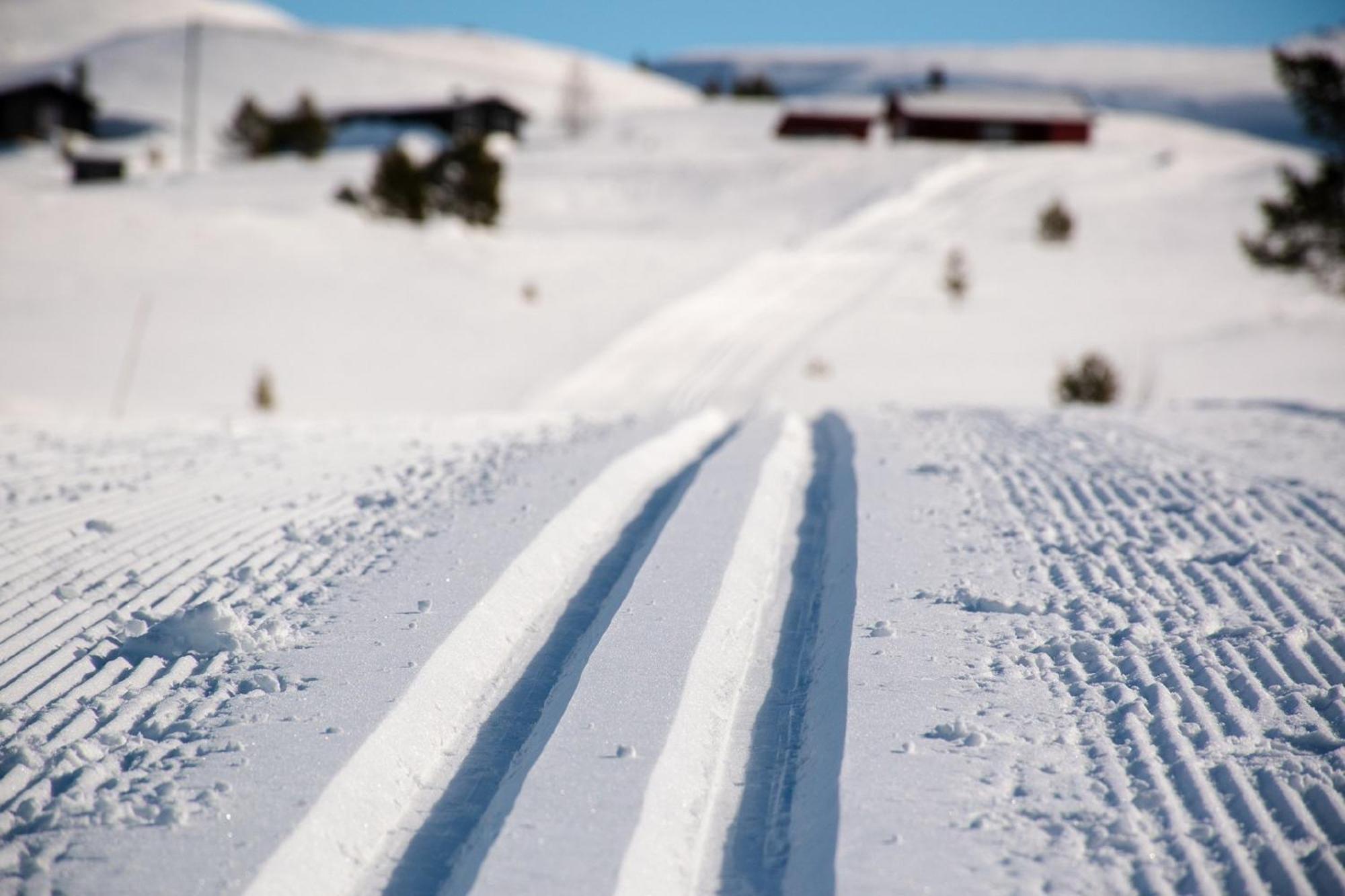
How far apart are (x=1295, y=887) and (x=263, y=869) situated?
3120mm

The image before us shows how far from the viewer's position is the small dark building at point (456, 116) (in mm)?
67500

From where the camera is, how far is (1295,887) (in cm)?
313

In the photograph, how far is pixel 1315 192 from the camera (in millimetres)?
19328

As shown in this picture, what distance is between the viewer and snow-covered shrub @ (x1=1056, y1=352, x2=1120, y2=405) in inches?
624

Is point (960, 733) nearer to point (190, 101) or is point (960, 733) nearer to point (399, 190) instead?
point (399, 190)

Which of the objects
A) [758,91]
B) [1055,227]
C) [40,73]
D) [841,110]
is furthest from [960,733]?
[40,73]

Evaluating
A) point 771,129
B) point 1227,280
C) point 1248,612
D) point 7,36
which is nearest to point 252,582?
point 1248,612

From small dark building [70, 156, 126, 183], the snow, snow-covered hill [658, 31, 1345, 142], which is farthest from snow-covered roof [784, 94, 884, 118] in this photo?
snow-covered hill [658, 31, 1345, 142]

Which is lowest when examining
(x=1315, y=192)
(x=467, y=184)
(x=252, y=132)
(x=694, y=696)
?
(x=694, y=696)

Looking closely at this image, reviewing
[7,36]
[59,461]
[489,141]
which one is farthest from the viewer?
[7,36]

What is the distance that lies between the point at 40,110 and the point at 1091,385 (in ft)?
213

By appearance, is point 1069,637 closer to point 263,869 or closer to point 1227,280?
point 263,869

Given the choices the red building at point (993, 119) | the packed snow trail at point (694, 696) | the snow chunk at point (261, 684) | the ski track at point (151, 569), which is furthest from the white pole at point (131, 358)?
the red building at point (993, 119)

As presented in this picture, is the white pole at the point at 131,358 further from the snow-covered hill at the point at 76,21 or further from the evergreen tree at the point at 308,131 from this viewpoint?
the snow-covered hill at the point at 76,21
